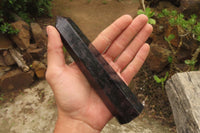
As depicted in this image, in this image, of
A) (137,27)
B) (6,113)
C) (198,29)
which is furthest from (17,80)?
(198,29)

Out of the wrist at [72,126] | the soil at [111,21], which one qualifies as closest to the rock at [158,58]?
the soil at [111,21]

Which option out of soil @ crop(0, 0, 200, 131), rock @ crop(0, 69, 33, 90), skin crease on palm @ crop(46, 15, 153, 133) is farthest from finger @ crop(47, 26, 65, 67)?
rock @ crop(0, 69, 33, 90)

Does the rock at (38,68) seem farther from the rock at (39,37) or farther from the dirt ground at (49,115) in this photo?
the rock at (39,37)

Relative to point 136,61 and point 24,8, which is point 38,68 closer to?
point 24,8

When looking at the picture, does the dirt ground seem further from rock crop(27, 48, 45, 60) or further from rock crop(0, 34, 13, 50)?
rock crop(0, 34, 13, 50)

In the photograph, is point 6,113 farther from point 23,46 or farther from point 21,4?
point 21,4

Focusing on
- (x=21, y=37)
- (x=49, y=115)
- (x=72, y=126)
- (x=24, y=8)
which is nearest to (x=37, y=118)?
(x=49, y=115)
